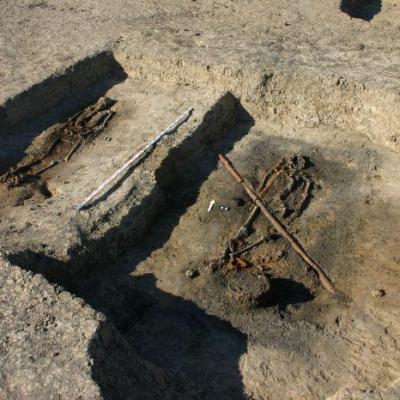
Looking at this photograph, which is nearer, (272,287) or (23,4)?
(272,287)

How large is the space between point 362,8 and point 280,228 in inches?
306

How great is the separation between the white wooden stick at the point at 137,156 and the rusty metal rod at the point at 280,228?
856mm

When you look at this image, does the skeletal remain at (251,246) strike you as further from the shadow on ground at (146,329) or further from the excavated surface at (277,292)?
the shadow on ground at (146,329)

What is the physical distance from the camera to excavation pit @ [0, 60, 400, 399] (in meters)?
6.26

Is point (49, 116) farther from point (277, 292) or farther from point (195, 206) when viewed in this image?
point (277, 292)

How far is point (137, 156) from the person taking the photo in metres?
8.43

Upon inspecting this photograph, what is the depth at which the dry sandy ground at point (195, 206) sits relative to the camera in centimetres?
554

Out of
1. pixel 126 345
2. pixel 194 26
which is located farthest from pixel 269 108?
pixel 126 345

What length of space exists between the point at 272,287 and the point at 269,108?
12.4 ft

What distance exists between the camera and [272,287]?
23.3 feet

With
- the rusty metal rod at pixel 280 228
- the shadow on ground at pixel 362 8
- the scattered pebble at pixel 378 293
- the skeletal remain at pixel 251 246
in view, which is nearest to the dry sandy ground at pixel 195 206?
the scattered pebble at pixel 378 293

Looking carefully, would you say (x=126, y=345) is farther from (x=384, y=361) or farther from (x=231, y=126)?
(x=231, y=126)

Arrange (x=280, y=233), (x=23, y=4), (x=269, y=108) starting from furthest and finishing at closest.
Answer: (x=23, y=4)
(x=269, y=108)
(x=280, y=233)

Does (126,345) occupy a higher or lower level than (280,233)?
higher
